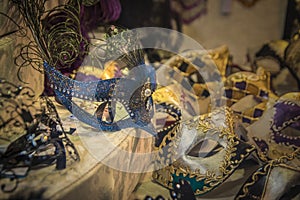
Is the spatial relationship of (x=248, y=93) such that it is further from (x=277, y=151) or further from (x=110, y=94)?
(x=110, y=94)

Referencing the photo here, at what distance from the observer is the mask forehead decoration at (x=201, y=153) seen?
0.71 metres

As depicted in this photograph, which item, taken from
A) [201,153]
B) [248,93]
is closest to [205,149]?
[201,153]

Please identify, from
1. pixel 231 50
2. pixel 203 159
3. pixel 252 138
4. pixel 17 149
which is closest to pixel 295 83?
pixel 231 50

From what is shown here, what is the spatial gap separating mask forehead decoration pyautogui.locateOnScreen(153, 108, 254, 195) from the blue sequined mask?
81mm

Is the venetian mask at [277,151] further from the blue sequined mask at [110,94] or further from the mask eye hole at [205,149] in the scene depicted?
the blue sequined mask at [110,94]

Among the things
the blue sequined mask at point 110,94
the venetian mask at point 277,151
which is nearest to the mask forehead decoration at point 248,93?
the venetian mask at point 277,151

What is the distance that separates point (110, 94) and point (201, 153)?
0.23m

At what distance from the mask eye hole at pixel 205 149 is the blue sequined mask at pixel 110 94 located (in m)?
0.12

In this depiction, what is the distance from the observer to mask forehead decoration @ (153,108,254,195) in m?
0.71

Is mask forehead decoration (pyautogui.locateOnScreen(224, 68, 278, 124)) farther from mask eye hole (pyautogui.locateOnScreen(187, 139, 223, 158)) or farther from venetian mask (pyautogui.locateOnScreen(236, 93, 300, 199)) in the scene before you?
mask eye hole (pyautogui.locateOnScreen(187, 139, 223, 158))

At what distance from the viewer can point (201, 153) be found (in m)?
0.77

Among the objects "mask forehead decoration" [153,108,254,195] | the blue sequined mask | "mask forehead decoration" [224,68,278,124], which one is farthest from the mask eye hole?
"mask forehead decoration" [224,68,278,124]

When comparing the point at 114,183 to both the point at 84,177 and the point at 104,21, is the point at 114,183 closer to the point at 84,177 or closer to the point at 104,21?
the point at 84,177

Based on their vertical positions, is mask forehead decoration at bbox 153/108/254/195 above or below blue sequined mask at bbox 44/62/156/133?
below
